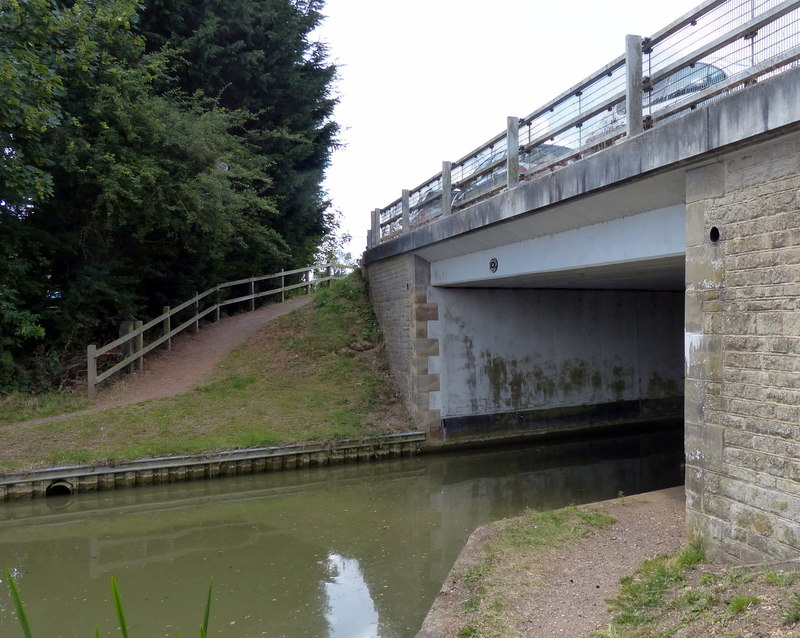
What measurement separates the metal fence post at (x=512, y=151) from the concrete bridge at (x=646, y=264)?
22mm

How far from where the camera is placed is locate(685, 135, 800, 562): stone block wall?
4.55 m

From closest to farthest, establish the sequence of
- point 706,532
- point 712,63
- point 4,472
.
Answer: point 706,532, point 712,63, point 4,472

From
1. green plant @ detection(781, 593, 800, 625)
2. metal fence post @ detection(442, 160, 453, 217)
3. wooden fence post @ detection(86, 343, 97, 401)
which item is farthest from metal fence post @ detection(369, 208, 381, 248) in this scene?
green plant @ detection(781, 593, 800, 625)

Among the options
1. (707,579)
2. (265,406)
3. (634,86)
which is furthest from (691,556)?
(265,406)

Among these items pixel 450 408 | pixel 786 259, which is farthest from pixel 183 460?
pixel 786 259

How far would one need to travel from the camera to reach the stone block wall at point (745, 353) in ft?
14.9

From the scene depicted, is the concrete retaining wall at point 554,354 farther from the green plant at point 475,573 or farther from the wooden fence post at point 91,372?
the green plant at point 475,573

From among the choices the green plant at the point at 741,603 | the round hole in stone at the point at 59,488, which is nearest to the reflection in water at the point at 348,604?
the green plant at the point at 741,603

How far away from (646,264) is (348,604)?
575 centimetres

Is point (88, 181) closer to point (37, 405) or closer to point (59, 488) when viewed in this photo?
point (37, 405)

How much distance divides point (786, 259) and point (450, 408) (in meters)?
8.64

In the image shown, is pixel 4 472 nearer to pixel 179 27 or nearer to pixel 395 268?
pixel 395 268

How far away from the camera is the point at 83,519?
863 centimetres

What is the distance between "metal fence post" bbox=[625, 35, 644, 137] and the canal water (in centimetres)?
499
